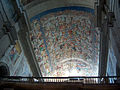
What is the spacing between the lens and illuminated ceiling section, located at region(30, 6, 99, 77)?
47.9 feet

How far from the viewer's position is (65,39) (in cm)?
1667

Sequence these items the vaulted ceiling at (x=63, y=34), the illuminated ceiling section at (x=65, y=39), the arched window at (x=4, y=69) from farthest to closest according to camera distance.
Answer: the illuminated ceiling section at (x=65, y=39) → the vaulted ceiling at (x=63, y=34) → the arched window at (x=4, y=69)

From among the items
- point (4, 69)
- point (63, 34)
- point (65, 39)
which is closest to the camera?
point (4, 69)

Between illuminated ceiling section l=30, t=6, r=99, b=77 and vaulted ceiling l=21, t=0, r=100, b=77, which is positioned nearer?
vaulted ceiling l=21, t=0, r=100, b=77

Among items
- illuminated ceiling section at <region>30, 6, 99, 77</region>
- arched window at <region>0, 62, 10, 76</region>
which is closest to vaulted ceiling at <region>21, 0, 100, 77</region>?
illuminated ceiling section at <region>30, 6, 99, 77</region>

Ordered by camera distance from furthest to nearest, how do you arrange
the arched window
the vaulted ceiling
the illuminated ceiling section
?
1. the illuminated ceiling section
2. the vaulted ceiling
3. the arched window

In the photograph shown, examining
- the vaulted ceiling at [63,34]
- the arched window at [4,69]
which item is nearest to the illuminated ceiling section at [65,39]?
the vaulted ceiling at [63,34]

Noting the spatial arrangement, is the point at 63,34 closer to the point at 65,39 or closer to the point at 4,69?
the point at 65,39

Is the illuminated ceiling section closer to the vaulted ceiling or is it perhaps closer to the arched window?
the vaulted ceiling

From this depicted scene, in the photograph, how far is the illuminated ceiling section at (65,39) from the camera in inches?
575

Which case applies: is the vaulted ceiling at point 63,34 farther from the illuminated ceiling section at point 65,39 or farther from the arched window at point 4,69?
the arched window at point 4,69

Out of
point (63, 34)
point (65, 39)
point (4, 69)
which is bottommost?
point (4, 69)

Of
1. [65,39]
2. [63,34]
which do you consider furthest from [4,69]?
[65,39]

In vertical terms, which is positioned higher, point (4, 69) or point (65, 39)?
point (65, 39)
